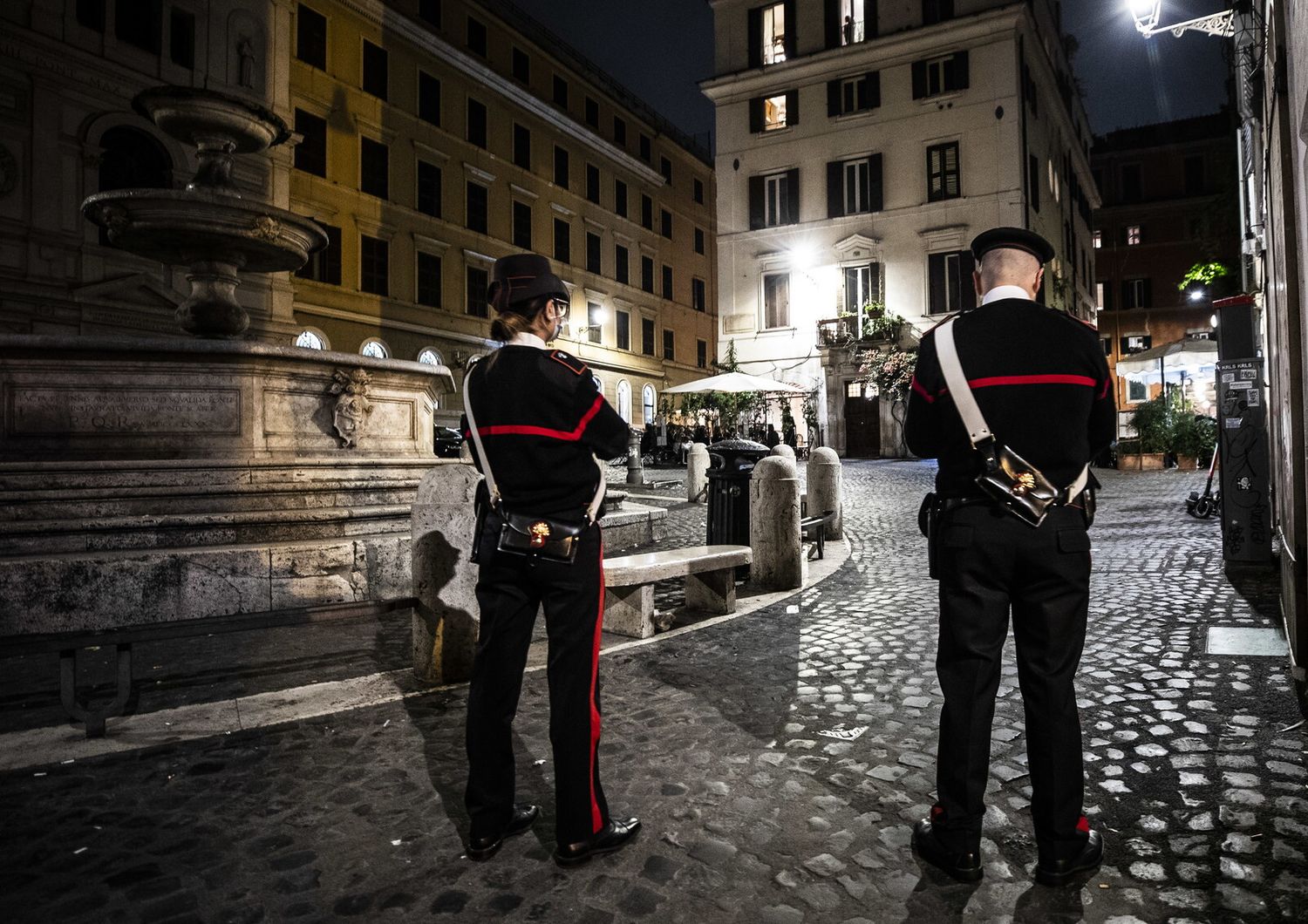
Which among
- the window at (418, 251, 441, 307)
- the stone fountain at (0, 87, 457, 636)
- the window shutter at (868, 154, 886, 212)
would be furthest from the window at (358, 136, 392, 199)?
the stone fountain at (0, 87, 457, 636)

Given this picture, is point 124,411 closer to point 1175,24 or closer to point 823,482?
point 823,482

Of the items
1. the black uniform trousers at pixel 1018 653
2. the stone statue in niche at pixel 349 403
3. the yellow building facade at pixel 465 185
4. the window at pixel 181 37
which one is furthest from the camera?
the yellow building facade at pixel 465 185

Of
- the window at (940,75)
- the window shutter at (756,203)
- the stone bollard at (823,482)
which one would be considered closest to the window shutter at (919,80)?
the window at (940,75)

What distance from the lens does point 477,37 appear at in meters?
32.3

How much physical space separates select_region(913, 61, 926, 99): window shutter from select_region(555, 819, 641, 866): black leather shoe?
31554 mm

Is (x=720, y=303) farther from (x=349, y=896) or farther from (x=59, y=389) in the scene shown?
(x=349, y=896)

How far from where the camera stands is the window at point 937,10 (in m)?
28.6

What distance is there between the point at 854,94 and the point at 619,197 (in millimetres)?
14153

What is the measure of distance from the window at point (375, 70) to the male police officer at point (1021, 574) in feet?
101

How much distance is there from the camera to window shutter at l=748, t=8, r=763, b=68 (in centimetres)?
3181

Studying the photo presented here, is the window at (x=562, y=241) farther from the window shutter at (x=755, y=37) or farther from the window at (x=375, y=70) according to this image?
the window shutter at (x=755, y=37)

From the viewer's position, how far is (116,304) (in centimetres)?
1986

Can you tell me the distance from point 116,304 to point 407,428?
15916mm

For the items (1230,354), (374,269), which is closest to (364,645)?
(1230,354)
